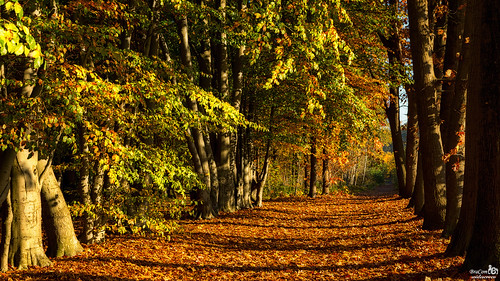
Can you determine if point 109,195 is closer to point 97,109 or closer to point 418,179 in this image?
point 97,109

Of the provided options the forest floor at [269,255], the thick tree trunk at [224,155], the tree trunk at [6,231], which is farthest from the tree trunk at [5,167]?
the thick tree trunk at [224,155]

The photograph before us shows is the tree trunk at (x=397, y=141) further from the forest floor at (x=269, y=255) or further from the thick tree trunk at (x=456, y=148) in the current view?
the thick tree trunk at (x=456, y=148)

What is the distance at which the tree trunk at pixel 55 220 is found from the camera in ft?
27.9

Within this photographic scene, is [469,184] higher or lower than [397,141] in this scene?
lower

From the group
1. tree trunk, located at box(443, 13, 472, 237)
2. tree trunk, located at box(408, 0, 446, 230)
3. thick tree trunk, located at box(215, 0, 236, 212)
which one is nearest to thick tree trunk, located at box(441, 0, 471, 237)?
tree trunk, located at box(443, 13, 472, 237)

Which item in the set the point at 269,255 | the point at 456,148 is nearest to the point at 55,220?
the point at 269,255

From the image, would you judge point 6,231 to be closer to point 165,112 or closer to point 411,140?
point 165,112

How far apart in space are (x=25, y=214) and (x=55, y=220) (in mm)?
1151

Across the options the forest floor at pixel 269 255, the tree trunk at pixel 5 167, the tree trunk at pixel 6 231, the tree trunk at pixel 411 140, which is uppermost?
the tree trunk at pixel 411 140

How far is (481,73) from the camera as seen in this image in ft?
18.9

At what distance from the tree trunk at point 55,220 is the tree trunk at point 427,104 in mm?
9495

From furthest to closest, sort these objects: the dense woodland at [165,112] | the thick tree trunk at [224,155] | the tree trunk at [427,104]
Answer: the thick tree trunk at [224,155] < the tree trunk at [427,104] < the dense woodland at [165,112]

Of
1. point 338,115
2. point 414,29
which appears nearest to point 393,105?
point 338,115

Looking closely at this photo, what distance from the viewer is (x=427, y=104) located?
32.4 feet
